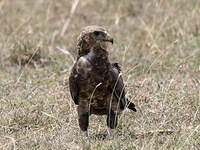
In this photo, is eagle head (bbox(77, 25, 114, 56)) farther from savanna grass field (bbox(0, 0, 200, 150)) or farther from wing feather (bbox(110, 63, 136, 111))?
savanna grass field (bbox(0, 0, 200, 150))

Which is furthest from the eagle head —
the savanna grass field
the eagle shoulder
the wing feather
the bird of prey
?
the savanna grass field

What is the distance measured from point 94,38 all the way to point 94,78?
358 millimetres

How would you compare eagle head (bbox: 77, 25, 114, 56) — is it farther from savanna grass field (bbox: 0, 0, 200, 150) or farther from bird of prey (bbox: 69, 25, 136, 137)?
savanna grass field (bbox: 0, 0, 200, 150)

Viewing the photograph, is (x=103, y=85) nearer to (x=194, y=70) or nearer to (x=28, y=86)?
(x=28, y=86)

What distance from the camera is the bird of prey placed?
192 inches

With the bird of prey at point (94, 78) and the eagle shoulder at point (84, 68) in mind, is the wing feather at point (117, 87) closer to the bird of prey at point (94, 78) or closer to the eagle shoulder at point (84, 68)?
the bird of prey at point (94, 78)

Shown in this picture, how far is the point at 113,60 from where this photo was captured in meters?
7.65

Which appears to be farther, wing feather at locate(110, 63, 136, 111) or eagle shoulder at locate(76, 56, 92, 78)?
wing feather at locate(110, 63, 136, 111)

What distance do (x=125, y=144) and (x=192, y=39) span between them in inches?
149

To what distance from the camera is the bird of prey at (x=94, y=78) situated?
4887mm

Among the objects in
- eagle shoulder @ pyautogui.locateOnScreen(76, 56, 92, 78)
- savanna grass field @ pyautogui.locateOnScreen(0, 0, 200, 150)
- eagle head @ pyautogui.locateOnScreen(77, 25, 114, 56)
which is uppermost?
eagle head @ pyautogui.locateOnScreen(77, 25, 114, 56)

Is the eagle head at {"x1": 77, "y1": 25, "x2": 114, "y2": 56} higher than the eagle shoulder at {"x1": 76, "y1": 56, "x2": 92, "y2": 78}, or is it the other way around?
the eagle head at {"x1": 77, "y1": 25, "x2": 114, "y2": 56}

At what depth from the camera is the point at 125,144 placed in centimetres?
480

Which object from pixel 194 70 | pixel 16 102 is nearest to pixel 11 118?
pixel 16 102
